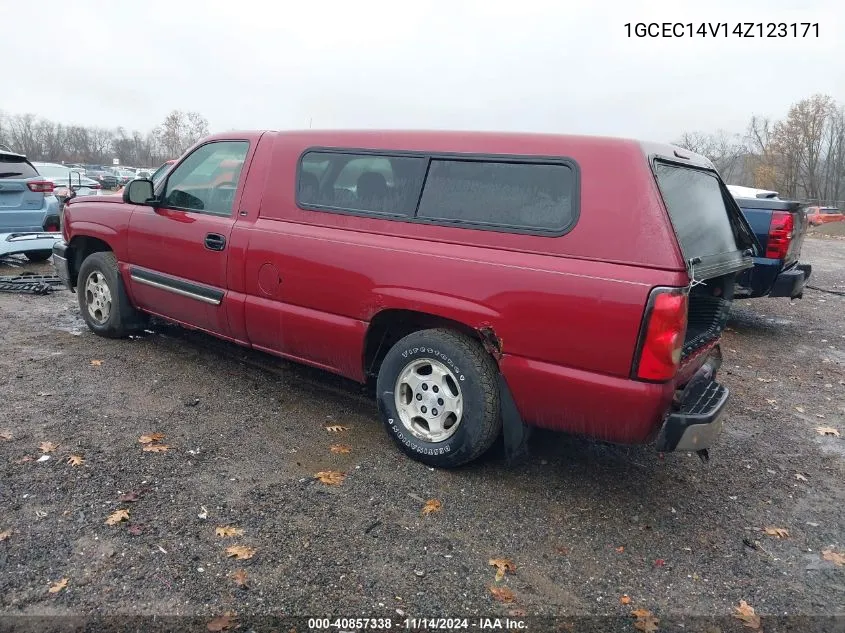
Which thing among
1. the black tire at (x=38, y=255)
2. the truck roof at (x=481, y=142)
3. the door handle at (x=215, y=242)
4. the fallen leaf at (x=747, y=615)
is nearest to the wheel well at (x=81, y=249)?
the door handle at (x=215, y=242)

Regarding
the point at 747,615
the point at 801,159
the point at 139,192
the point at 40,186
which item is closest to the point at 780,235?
the point at 747,615

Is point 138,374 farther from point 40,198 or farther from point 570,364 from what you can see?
point 40,198

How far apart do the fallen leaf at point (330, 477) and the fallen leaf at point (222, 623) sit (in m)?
1.08

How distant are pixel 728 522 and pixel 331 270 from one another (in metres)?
2.60

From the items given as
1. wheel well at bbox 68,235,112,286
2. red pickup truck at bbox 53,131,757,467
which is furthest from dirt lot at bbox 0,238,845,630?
wheel well at bbox 68,235,112,286

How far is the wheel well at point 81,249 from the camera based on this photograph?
5.75 metres

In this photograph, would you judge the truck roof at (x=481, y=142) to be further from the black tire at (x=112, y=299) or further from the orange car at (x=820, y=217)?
the orange car at (x=820, y=217)

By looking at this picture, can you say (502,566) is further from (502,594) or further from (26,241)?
(26,241)

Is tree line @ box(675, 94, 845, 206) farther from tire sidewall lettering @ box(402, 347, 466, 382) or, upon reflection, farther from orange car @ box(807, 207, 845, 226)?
tire sidewall lettering @ box(402, 347, 466, 382)

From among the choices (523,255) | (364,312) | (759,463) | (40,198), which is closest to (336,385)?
(364,312)

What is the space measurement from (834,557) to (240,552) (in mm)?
2811

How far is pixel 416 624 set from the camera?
248cm

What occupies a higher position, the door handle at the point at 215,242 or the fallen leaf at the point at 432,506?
the door handle at the point at 215,242

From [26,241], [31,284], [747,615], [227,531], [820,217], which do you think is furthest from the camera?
[820,217]
